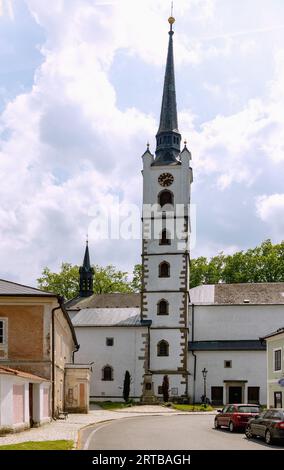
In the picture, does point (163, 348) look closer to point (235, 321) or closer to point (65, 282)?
point (235, 321)

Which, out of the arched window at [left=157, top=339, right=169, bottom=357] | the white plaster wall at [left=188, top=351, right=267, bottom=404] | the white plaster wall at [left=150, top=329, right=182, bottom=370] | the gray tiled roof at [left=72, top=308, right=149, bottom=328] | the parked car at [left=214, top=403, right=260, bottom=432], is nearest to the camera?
the parked car at [left=214, top=403, right=260, bottom=432]

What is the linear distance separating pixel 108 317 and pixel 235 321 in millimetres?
12507

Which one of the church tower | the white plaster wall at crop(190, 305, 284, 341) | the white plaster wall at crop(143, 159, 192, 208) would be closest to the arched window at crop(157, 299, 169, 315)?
the church tower

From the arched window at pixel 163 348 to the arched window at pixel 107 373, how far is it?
16.5 ft

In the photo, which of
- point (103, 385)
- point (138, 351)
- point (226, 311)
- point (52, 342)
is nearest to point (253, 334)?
point (226, 311)

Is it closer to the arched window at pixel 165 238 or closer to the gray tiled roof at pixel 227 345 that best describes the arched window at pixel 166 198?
the arched window at pixel 165 238

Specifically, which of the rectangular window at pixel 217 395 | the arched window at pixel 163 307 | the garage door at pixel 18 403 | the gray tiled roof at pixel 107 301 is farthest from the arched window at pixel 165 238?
the garage door at pixel 18 403

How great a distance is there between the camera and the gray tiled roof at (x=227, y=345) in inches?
2233

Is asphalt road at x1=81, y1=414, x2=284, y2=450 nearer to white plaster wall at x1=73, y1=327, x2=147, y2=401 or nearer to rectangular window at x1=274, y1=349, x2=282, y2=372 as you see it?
rectangular window at x1=274, y1=349, x2=282, y2=372

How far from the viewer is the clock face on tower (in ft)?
196

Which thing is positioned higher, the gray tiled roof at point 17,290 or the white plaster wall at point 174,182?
the white plaster wall at point 174,182

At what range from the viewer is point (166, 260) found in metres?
57.8

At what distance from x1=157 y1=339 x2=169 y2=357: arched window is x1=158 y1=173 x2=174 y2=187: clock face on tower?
1528 centimetres
